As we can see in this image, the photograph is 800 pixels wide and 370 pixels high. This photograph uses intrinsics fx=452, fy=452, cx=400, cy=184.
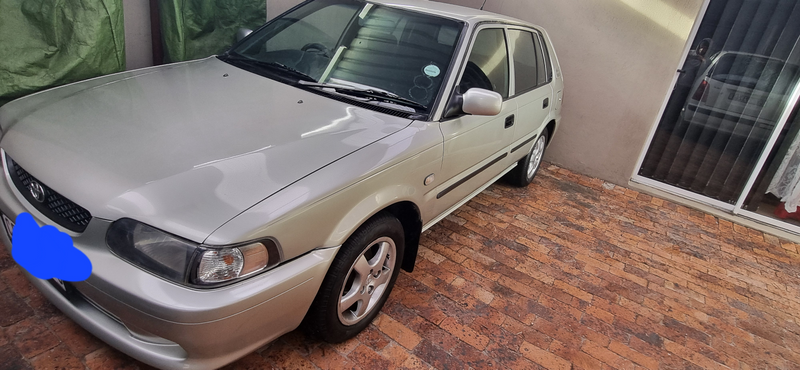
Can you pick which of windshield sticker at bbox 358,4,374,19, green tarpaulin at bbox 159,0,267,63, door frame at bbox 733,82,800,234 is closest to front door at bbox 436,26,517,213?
windshield sticker at bbox 358,4,374,19

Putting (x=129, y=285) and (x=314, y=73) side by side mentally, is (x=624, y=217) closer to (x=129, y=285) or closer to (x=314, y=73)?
(x=314, y=73)

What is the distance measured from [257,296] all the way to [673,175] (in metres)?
5.18

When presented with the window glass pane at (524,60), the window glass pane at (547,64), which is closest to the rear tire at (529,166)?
the window glass pane at (547,64)

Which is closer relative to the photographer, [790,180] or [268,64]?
[268,64]

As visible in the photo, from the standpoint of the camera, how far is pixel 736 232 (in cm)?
465

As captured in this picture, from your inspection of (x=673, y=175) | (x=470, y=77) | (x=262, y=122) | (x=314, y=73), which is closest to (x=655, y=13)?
(x=673, y=175)

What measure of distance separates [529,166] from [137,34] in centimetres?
382

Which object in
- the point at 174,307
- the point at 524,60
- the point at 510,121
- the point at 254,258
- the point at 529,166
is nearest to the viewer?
the point at 174,307

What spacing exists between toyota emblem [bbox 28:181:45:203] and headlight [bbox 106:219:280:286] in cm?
41

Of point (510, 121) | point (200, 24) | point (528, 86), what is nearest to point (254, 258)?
point (510, 121)

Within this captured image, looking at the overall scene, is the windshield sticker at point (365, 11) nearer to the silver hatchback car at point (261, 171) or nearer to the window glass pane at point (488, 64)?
the silver hatchback car at point (261, 171)

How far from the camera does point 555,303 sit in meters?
3.01

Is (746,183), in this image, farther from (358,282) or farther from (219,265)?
(219,265)

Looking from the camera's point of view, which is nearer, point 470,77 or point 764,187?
point 470,77
